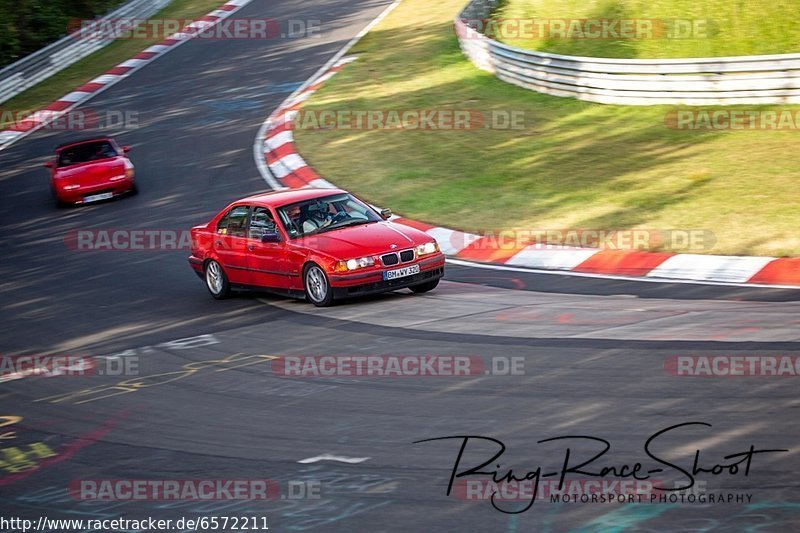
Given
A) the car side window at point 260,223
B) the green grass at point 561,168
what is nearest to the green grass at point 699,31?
the green grass at point 561,168

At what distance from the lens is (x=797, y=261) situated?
1234cm

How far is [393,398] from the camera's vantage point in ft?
28.3

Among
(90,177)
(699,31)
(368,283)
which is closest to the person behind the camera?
(368,283)

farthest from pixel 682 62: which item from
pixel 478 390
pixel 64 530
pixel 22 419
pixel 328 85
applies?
pixel 64 530

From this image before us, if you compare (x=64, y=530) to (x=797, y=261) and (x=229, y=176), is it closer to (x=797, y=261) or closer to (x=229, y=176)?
(x=797, y=261)

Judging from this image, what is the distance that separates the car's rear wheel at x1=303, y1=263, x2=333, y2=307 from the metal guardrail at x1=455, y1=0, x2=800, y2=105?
33.7 ft

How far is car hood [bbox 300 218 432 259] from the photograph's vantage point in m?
12.3

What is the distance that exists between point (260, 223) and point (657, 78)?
10079 mm

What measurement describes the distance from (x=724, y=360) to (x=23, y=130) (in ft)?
78.0

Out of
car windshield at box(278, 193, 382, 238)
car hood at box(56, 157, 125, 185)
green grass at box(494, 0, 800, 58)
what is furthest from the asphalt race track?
green grass at box(494, 0, 800, 58)

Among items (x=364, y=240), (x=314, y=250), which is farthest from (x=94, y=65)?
(x=364, y=240)

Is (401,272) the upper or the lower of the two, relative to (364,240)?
lower

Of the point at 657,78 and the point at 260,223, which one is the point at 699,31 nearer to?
the point at 657,78

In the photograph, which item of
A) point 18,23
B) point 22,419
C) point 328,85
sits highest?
point 18,23
